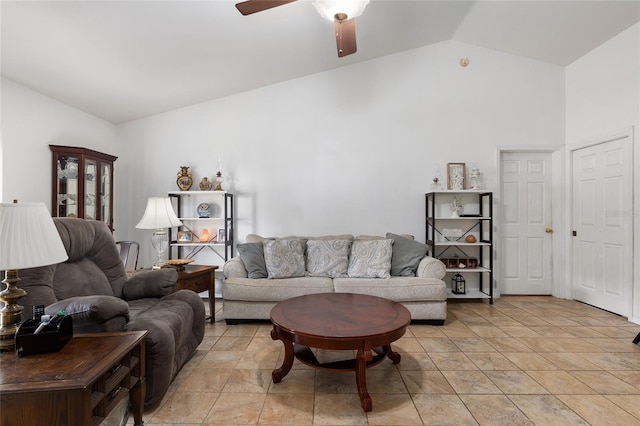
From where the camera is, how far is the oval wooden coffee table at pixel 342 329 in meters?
1.87

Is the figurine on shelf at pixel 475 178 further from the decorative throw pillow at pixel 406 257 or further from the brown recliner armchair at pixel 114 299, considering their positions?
the brown recliner armchair at pixel 114 299

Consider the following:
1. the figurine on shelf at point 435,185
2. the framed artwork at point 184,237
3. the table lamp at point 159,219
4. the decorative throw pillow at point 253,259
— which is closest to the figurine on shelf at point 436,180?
the figurine on shelf at point 435,185

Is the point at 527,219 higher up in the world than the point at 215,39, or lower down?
lower down

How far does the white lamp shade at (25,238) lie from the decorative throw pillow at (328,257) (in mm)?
2545

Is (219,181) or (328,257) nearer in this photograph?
(328,257)

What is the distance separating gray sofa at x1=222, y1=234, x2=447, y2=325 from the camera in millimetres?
3268

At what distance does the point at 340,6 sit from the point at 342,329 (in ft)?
6.58

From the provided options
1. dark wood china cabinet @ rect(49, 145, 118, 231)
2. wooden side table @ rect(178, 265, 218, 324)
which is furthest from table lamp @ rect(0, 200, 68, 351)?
dark wood china cabinet @ rect(49, 145, 118, 231)

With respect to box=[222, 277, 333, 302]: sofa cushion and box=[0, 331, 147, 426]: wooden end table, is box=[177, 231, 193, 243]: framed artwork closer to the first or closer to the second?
box=[222, 277, 333, 302]: sofa cushion

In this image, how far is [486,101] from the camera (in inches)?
169

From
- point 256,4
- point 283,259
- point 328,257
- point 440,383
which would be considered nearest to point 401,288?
point 328,257

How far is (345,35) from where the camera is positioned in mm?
2309

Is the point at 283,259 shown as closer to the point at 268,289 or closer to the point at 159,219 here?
the point at 268,289

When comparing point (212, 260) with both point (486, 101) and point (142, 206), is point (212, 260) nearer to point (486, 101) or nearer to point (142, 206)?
point (142, 206)
